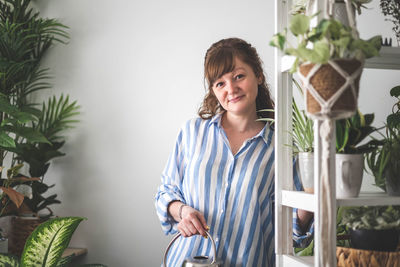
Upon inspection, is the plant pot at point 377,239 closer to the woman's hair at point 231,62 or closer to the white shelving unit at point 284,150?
the white shelving unit at point 284,150

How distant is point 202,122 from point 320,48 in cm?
94

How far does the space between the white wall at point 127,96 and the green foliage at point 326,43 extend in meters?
1.37

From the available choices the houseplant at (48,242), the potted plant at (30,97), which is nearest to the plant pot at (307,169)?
the houseplant at (48,242)

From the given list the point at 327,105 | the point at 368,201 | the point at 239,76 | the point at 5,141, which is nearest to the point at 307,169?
the point at 368,201

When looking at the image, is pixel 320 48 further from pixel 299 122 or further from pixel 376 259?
pixel 376 259

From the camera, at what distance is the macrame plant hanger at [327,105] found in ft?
2.64

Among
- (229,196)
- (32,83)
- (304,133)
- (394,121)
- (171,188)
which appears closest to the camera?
(304,133)

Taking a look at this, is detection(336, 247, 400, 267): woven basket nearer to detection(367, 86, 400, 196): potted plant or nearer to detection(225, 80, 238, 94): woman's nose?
detection(367, 86, 400, 196): potted plant

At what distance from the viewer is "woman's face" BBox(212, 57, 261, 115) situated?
1.54 meters

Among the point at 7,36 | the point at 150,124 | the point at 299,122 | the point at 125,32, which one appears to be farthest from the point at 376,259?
the point at 7,36

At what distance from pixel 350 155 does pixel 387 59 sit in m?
0.30

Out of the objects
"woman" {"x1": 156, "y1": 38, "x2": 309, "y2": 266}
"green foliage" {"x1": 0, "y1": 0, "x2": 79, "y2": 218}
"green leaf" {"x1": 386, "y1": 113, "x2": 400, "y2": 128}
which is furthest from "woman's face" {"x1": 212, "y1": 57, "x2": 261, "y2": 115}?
"green foliage" {"x1": 0, "y1": 0, "x2": 79, "y2": 218}

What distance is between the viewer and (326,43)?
795 millimetres

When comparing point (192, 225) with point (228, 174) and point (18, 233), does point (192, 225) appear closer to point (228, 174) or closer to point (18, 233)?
point (228, 174)
